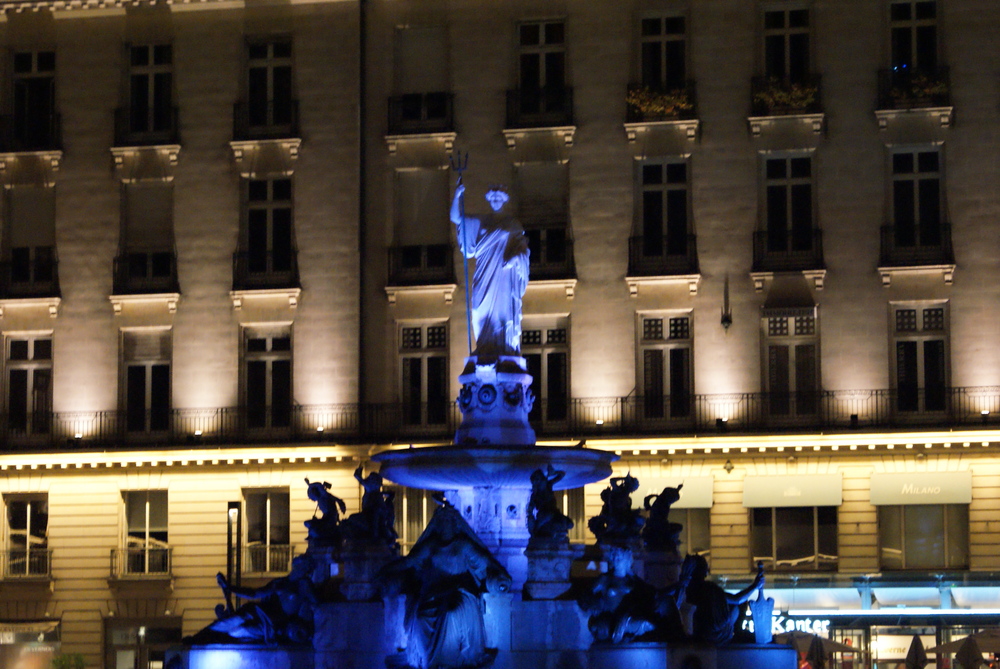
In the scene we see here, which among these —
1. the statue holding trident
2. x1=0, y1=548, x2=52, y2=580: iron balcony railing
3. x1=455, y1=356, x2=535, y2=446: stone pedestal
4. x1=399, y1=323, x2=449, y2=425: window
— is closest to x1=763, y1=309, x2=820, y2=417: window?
x1=399, y1=323, x2=449, y2=425: window

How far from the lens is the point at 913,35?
4197 centimetres

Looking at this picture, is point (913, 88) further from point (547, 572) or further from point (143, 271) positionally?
point (547, 572)

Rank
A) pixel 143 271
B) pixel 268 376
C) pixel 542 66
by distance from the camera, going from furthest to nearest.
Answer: pixel 143 271, pixel 268 376, pixel 542 66

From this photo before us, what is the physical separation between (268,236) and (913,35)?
15.1 metres

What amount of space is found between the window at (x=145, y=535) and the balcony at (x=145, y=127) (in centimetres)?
814

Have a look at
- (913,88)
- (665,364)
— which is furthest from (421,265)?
(913,88)

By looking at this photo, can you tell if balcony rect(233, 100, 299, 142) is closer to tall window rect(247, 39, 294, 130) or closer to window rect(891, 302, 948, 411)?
tall window rect(247, 39, 294, 130)

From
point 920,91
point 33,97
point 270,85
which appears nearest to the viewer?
point 920,91

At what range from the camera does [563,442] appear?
1660 inches

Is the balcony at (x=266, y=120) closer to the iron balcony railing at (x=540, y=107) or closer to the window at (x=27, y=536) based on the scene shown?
the iron balcony railing at (x=540, y=107)

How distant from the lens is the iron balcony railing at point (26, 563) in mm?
44062

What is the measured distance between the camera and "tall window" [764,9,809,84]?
139 feet

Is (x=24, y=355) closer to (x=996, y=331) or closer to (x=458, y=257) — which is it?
(x=458, y=257)

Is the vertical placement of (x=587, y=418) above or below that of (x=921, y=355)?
below
